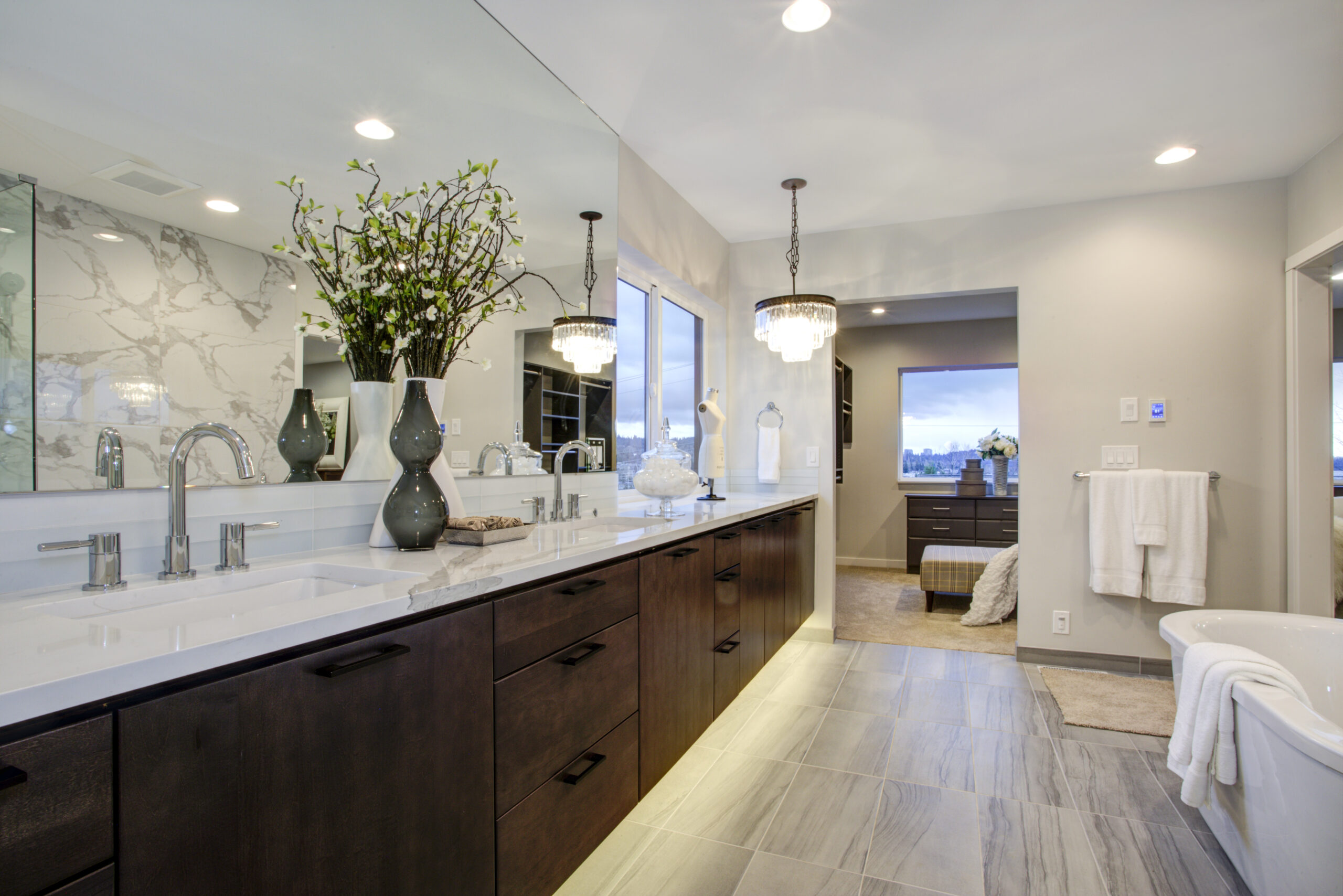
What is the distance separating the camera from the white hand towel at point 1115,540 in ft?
10.8

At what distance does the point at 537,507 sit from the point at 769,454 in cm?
203

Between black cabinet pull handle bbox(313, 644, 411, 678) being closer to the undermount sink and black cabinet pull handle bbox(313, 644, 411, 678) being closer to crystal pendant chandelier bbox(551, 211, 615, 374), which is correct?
the undermount sink

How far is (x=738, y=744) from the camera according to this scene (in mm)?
2467

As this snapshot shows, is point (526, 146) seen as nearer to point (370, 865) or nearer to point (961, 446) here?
point (370, 865)

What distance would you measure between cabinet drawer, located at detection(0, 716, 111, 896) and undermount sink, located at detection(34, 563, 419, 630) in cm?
32

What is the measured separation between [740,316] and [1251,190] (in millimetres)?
2582

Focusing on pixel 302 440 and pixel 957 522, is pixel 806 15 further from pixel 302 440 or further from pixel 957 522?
pixel 957 522

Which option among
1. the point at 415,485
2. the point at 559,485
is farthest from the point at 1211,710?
the point at 415,485

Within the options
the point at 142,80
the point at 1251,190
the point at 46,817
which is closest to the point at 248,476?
the point at 46,817

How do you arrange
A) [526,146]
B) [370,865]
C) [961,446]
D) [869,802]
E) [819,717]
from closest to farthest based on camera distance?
[370,865] < [869,802] < [526,146] < [819,717] < [961,446]

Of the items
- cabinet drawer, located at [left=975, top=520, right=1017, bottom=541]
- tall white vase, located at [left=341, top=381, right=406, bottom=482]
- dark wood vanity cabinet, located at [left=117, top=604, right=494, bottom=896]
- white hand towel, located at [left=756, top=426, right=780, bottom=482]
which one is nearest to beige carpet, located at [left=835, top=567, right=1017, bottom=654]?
cabinet drawer, located at [left=975, top=520, right=1017, bottom=541]

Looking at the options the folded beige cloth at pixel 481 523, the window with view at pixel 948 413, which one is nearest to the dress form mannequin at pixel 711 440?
the folded beige cloth at pixel 481 523

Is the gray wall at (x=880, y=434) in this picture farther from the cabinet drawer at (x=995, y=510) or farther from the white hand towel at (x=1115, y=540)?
the white hand towel at (x=1115, y=540)

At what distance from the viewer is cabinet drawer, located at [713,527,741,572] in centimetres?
234
